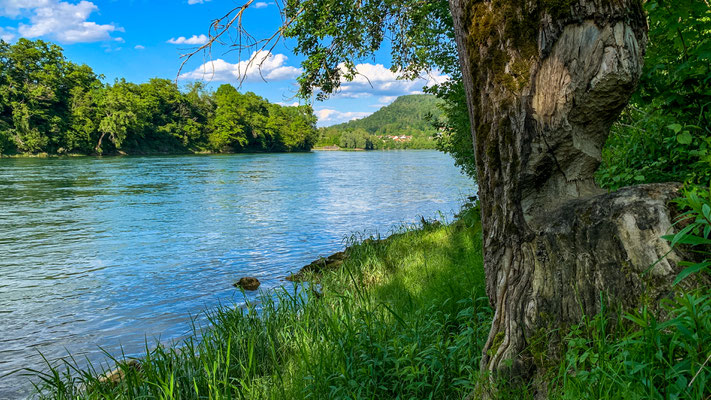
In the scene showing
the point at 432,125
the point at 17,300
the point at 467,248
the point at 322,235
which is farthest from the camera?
the point at 322,235

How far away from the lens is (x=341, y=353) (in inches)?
139

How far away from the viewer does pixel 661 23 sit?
2.70 meters

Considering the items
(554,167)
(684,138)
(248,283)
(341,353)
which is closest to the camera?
(684,138)

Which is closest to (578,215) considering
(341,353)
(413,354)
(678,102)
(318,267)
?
(678,102)

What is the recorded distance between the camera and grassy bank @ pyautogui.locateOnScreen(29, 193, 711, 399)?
175 cm

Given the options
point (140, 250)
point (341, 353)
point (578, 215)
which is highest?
point (578, 215)

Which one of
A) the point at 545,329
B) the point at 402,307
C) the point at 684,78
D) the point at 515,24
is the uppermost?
the point at 515,24

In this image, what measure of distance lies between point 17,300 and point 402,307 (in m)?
7.32

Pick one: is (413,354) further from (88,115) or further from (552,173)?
(88,115)

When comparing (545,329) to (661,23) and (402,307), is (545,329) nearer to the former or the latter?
(661,23)

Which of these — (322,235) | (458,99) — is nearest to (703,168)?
(458,99)

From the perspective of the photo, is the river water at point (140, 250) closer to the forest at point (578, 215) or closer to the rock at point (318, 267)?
the rock at point (318, 267)

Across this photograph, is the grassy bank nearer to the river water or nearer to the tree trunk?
the tree trunk

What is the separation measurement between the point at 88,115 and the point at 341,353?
7521 cm
